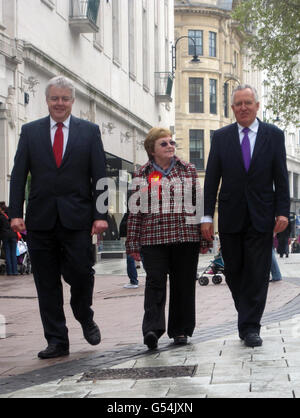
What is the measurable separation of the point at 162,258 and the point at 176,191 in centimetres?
53

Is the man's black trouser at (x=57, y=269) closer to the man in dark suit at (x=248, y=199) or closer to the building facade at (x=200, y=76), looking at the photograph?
the man in dark suit at (x=248, y=199)

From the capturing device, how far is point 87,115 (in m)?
28.3

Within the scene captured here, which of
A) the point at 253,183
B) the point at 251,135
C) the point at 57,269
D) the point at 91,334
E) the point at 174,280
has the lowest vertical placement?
the point at 91,334

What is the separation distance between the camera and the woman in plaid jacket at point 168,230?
723cm

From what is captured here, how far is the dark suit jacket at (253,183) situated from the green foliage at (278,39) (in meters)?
26.8

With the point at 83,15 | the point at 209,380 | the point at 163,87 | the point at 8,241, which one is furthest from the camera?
the point at 163,87

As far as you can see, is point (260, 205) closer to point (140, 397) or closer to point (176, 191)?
point (176, 191)

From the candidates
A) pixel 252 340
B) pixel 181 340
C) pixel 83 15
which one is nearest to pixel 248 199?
pixel 252 340

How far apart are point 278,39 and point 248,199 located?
28.3m

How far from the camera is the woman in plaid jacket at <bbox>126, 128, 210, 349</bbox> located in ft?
23.7

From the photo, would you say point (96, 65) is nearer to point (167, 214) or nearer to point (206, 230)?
point (167, 214)

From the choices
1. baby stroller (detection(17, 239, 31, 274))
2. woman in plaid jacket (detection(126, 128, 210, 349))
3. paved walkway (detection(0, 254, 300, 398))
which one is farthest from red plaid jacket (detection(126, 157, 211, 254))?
baby stroller (detection(17, 239, 31, 274))

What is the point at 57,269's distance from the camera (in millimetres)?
7082
